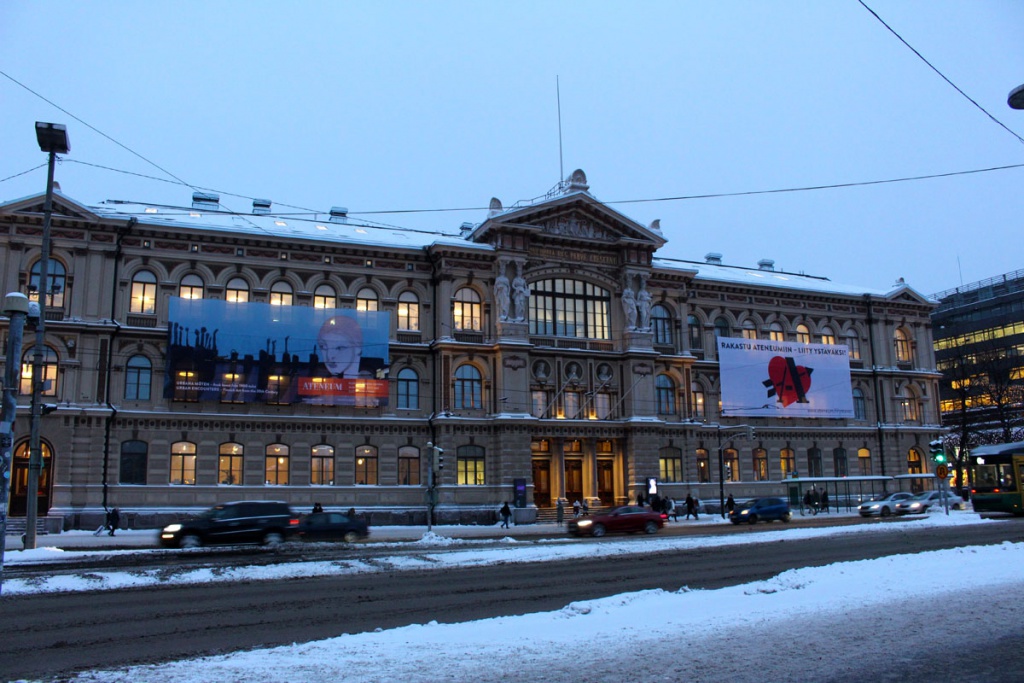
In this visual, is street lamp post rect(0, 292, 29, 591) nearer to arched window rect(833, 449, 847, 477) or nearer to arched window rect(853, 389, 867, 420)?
arched window rect(833, 449, 847, 477)

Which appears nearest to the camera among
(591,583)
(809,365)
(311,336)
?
(591,583)

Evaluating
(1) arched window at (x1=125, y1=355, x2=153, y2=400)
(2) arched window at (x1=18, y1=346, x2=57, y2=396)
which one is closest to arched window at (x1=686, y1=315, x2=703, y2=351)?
(1) arched window at (x1=125, y1=355, x2=153, y2=400)

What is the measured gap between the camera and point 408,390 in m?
49.7

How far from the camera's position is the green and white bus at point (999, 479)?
3838 cm

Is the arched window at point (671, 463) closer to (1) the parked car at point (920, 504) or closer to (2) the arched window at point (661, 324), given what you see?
(2) the arched window at point (661, 324)

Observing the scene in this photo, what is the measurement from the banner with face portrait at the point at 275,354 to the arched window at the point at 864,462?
35599 mm

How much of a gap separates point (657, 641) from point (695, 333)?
1928 inches

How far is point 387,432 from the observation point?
48.4 m

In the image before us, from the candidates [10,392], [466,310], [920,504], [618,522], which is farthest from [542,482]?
[10,392]

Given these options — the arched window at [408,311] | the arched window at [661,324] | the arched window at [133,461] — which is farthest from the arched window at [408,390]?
the arched window at [661,324]

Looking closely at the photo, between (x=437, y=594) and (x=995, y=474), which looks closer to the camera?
(x=437, y=594)

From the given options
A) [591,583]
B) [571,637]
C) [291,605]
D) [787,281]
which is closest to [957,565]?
[591,583]

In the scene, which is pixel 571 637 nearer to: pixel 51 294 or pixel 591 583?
pixel 591 583

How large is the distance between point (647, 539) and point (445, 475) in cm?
1832
